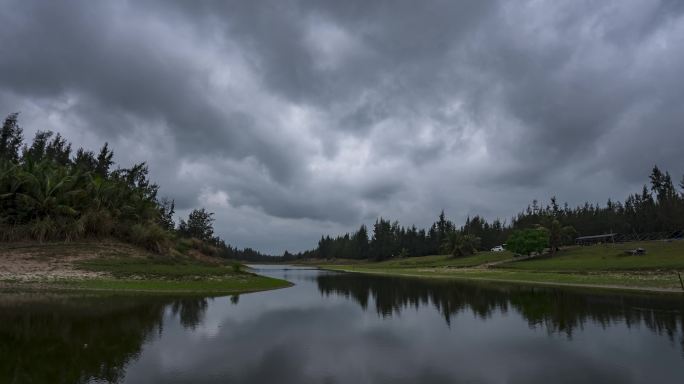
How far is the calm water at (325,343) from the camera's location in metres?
15.6

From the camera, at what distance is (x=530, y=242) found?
113 metres

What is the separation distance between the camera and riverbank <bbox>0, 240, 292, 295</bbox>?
1562 inches

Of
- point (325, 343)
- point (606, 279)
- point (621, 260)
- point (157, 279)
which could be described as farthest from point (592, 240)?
point (325, 343)

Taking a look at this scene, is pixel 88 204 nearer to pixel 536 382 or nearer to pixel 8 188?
pixel 8 188

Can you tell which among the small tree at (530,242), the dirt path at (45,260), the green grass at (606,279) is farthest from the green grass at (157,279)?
the small tree at (530,242)

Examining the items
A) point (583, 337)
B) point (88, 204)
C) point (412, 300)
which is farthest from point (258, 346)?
point (88, 204)

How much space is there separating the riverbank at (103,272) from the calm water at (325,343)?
777 cm

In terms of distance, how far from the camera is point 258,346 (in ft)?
68.4

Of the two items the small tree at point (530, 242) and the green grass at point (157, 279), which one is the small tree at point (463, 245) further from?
the green grass at point (157, 279)

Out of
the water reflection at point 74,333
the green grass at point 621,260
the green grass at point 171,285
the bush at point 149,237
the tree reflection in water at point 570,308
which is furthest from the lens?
the green grass at point 621,260

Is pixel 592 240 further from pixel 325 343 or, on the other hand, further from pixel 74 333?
pixel 74 333

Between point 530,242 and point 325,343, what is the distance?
4161 inches

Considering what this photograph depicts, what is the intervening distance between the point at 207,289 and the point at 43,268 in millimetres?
16929

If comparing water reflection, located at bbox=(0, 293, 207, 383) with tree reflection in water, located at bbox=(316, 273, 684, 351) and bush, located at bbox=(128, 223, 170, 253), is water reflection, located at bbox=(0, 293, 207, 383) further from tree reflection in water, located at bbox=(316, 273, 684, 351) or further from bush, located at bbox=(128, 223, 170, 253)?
bush, located at bbox=(128, 223, 170, 253)
